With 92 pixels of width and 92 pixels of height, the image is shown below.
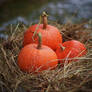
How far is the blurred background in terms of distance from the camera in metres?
5.38

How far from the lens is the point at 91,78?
5.22 feet

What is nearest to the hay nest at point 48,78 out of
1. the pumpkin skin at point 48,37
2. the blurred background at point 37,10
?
the pumpkin skin at point 48,37

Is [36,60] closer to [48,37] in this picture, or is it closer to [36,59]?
[36,59]

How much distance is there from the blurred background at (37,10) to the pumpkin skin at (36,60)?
331 cm

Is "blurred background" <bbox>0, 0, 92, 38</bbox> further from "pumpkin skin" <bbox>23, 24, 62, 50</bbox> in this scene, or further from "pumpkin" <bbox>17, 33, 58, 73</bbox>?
"pumpkin" <bbox>17, 33, 58, 73</bbox>

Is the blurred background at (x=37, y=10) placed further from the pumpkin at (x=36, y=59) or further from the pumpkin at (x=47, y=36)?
the pumpkin at (x=36, y=59)

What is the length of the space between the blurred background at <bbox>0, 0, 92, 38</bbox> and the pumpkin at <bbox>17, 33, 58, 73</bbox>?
3.31 m

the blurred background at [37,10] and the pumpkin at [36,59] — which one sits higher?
the blurred background at [37,10]

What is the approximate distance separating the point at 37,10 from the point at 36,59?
15.3ft

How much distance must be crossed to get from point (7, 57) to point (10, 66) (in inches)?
8.7

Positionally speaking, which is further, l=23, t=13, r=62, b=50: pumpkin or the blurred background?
the blurred background

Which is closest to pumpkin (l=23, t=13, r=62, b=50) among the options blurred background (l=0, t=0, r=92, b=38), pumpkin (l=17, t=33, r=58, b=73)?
pumpkin (l=17, t=33, r=58, b=73)

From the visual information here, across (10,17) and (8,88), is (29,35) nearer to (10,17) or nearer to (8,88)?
(8,88)

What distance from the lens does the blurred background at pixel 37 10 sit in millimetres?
5383
